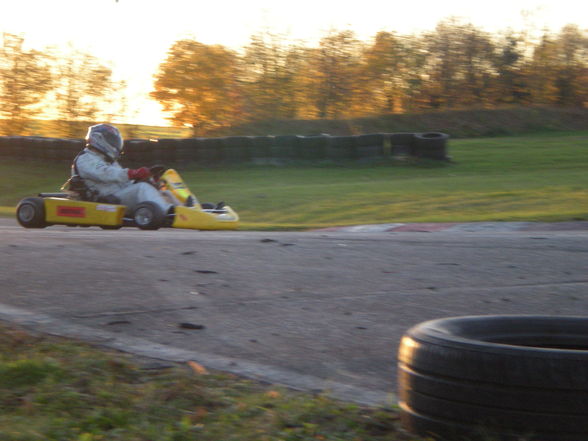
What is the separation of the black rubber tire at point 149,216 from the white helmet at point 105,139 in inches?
38.6

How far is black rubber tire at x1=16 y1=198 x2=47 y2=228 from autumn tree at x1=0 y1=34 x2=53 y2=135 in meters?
18.7

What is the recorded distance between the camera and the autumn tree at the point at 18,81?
93.0ft

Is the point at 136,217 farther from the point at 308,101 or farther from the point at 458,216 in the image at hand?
the point at 308,101

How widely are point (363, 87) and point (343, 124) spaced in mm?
5250

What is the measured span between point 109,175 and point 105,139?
1.86 ft

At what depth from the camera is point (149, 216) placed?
10.6 meters

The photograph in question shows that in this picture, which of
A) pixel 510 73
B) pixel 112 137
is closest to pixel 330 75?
pixel 510 73

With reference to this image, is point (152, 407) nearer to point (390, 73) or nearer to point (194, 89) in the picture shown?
point (194, 89)

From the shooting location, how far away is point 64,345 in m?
3.99

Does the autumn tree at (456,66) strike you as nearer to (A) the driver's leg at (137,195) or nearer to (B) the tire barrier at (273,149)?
(B) the tire barrier at (273,149)

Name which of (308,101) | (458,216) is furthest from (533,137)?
(458,216)

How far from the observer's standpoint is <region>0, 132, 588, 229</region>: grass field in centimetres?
1271

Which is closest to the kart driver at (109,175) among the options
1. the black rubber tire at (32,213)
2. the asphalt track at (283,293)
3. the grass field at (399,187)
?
the black rubber tire at (32,213)

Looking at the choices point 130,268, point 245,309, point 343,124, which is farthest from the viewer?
point 343,124
